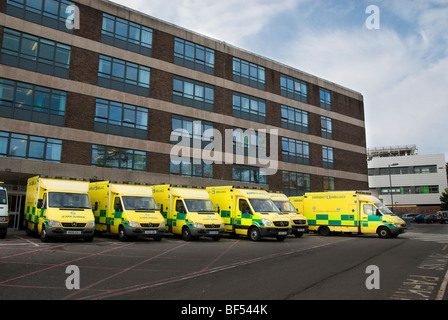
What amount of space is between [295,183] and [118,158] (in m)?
18.1

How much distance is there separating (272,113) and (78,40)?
18.3 meters

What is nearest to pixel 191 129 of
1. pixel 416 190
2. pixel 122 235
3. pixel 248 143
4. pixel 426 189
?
pixel 248 143

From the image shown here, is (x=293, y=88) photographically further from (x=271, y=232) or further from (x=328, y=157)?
(x=271, y=232)

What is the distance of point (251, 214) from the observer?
18000 mm

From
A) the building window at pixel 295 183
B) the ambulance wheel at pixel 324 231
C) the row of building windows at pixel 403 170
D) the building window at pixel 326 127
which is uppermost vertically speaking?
the building window at pixel 326 127

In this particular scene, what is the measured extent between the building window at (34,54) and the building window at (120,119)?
325 centimetres

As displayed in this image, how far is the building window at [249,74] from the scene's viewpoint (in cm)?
3322

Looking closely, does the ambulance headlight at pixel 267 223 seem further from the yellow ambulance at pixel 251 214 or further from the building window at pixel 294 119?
the building window at pixel 294 119

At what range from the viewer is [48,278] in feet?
25.3

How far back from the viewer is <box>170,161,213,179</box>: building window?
27875 millimetres

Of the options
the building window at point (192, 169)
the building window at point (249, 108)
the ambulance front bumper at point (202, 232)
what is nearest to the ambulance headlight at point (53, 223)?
the ambulance front bumper at point (202, 232)
